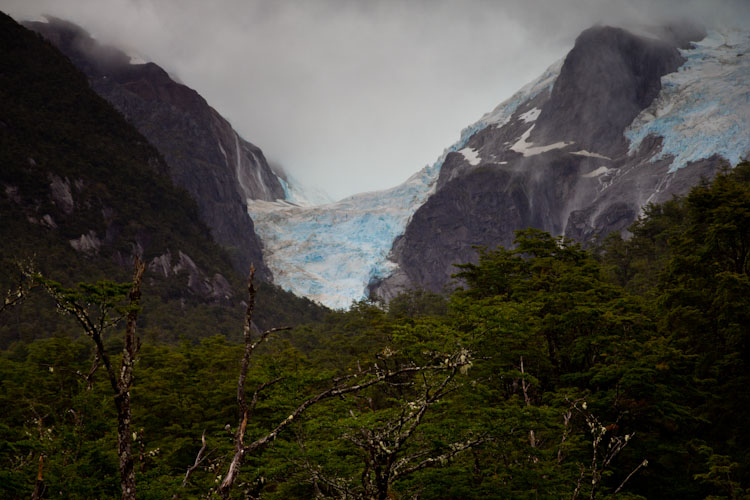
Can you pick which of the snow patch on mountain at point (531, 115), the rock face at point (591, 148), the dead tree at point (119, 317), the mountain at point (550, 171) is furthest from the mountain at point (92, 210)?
the snow patch on mountain at point (531, 115)

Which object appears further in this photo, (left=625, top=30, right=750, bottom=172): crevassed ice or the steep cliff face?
the steep cliff face

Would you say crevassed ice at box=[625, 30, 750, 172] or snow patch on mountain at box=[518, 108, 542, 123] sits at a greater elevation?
snow patch on mountain at box=[518, 108, 542, 123]

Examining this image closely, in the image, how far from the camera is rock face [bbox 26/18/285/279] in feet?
509

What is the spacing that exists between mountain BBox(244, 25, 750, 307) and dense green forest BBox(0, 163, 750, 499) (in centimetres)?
8664

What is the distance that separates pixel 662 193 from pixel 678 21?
8029 centimetres

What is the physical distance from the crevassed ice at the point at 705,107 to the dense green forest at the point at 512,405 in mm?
69196

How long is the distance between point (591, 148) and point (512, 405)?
132055mm

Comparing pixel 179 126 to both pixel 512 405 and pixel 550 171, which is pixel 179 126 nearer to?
pixel 550 171

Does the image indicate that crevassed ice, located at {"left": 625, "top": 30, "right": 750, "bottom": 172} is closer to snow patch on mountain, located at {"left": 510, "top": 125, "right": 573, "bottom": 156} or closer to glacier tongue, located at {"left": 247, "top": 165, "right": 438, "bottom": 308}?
snow patch on mountain, located at {"left": 510, "top": 125, "right": 573, "bottom": 156}

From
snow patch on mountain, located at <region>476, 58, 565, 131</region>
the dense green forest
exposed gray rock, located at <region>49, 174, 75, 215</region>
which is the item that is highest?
snow patch on mountain, located at <region>476, 58, 565, 131</region>

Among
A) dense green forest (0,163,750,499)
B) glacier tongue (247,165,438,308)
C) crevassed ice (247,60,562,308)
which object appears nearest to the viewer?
dense green forest (0,163,750,499)

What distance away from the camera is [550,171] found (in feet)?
433

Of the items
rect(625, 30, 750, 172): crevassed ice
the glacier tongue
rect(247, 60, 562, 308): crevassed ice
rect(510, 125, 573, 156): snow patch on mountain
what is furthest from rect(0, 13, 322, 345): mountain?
rect(625, 30, 750, 172): crevassed ice

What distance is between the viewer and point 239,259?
484ft
